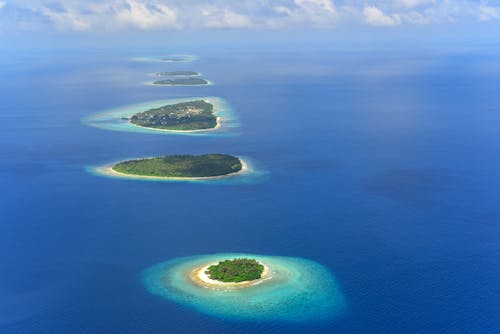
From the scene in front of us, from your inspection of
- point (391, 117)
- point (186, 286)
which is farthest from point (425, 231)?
point (391, 117)

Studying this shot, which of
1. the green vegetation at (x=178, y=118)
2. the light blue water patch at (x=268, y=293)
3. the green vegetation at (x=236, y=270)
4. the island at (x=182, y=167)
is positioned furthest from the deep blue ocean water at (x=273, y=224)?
the green vegetation at (x=178, y=118)

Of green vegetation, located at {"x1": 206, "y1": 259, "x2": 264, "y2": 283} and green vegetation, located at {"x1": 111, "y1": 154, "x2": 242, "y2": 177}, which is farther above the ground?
green vegetation, located at {"x1": 111, "y1": 154, "x2": 242, "y2": 177}

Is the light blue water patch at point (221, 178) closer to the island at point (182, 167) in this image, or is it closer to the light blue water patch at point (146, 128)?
the island at point (182, 167)

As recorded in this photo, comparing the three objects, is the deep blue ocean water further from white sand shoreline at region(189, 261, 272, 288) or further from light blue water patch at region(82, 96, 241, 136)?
light blue water patch at region(82, 96, 241, 136)

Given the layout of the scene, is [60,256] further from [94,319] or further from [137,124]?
[137,124]

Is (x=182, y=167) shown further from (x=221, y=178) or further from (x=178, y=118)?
(x=178, y=118)

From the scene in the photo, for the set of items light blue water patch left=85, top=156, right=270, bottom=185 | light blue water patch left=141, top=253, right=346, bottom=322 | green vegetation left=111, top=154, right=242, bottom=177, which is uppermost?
green vegetation left=111, top=154, right=242, bottom=177

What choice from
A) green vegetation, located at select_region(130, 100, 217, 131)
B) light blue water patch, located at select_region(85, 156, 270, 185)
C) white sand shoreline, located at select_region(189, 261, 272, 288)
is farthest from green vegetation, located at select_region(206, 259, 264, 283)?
green vegetation, located at select_region(130, 100, 217, 131)

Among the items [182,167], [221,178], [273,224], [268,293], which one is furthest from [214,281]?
[182,167]
